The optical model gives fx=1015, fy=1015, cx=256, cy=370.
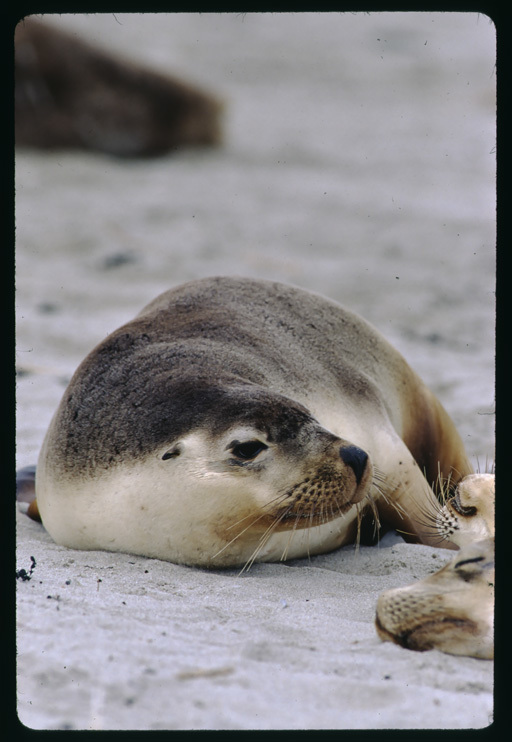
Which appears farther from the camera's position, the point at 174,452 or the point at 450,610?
the point at 174,452

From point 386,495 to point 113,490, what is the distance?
1067 mm

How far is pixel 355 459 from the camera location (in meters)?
3.20

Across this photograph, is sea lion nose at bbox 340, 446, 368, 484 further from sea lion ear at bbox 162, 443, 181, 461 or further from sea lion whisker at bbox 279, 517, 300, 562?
sea lion ear at bbox 162, 443, 181, 461

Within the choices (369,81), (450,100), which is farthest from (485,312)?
(369,81)

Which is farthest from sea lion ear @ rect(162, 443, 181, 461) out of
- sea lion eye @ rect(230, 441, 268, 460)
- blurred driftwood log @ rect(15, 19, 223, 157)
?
blurred driftwood log @ rect(15, 19, 223, 157)

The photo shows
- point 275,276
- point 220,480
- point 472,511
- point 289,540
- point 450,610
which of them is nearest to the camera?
point 450,610

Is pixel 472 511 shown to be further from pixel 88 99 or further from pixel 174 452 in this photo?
pixel 88 99

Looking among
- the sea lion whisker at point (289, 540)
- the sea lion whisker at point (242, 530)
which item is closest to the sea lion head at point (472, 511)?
the sea lion whisker at point (289, 540)

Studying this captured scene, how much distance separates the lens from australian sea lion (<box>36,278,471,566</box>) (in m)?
3.20

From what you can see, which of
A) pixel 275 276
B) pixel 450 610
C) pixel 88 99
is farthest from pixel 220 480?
pixel 88 99

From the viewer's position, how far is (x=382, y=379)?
4.28m

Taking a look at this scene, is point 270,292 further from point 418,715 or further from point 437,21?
point 437,21

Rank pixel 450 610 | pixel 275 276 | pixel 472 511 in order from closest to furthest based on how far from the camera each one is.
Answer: pixel 450 610, pixel 472 511, pixel 275 276

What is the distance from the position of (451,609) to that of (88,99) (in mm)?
8952
